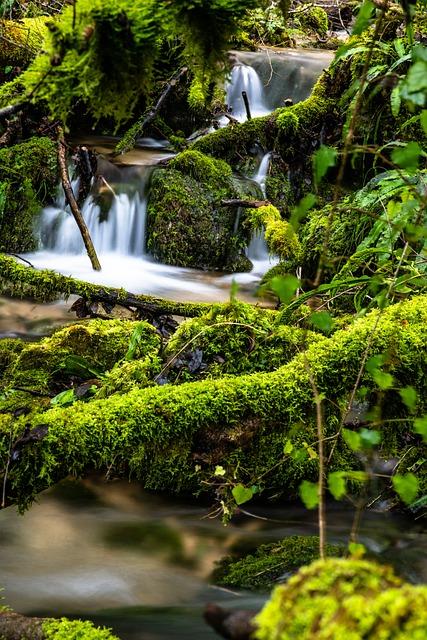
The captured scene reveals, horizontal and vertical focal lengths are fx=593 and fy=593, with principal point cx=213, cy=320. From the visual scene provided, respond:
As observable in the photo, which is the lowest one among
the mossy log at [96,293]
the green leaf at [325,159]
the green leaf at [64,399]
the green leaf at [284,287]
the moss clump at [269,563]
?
the moss clump at [269,563]

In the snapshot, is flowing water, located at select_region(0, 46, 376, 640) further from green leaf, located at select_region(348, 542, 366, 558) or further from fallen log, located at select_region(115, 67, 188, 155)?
fallen log, located at select_region(115, 67, 188, 155)

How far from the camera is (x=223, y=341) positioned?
3.32 m

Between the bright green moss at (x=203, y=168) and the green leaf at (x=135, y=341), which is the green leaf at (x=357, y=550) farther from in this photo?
the bright green moss at (x=203, y=168)

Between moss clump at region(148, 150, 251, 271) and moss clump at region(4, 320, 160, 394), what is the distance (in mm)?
4498

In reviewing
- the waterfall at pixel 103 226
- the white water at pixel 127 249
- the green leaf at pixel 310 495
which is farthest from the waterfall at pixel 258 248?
the green leaf at pixel 310 495

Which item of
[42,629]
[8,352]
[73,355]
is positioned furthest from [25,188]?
[42,629]

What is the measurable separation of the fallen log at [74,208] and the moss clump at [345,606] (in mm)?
6352

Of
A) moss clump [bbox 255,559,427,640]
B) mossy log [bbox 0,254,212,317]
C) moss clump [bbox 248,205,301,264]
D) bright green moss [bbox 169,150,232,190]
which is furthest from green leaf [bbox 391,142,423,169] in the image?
bright green moss [bbox 169,150,232,190]

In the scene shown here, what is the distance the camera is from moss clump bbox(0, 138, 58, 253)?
848 centimetres

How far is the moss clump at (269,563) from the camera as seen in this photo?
278cm

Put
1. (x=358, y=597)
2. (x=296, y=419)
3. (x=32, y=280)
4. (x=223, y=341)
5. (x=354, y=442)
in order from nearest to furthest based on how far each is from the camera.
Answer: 1. (x=358, y=597)
2. (x=354, y=442)
3. (x=296, y=419)
4. (x=223, y=341)
5. (x=32, y=280)

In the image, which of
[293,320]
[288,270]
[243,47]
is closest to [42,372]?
[293,320]

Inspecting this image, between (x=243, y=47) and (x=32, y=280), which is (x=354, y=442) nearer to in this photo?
(x=32, y=280)

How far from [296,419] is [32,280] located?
313cm
